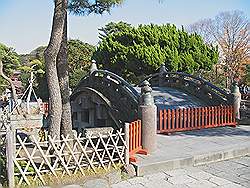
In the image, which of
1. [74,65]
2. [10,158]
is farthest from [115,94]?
[74,65]

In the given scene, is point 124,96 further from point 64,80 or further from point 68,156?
point 68,156

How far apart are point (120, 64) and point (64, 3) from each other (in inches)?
Result: 698

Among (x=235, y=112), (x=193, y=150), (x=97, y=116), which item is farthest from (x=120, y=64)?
(x=193, y=150)

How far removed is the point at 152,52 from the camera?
75.7 ft

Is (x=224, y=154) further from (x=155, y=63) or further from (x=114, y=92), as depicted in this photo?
(x=155, y=63)

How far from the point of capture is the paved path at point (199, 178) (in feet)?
20.3

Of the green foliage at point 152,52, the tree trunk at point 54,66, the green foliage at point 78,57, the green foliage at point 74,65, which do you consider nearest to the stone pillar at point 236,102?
the tree trunk at point 54,66

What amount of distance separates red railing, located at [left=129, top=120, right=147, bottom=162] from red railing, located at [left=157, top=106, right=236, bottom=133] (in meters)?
3.03

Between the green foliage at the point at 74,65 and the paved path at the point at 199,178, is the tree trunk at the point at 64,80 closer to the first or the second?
the paved path at the point at 199,178

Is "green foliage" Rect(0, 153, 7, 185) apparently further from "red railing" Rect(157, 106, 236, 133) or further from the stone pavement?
"red railing" Rect(157, 106, 236, 133)

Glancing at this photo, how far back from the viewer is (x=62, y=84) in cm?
782

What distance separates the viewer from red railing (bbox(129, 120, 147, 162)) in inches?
287

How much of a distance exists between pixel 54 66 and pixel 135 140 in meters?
2.53

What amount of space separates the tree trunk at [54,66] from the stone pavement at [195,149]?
205cm
